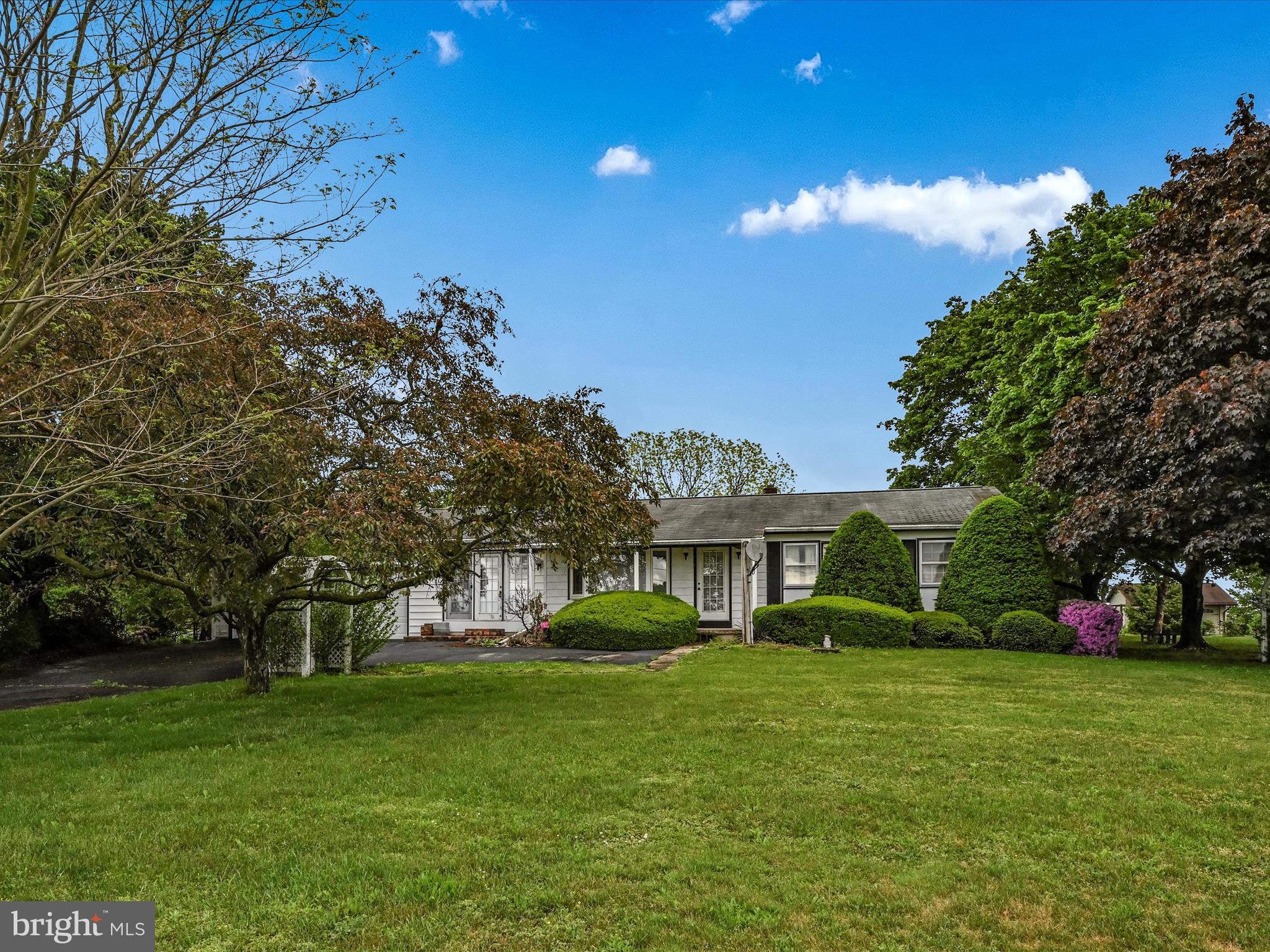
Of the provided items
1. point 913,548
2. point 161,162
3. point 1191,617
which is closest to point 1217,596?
point 1191,617

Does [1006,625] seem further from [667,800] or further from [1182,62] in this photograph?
[667,800]

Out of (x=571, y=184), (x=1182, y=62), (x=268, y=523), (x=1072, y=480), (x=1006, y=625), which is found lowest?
(x=1006, y=625)

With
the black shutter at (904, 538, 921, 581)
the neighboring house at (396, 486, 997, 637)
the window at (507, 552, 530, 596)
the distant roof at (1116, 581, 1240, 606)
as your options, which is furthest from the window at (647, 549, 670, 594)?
the distant roof at (1116, 581, 1240, 606)

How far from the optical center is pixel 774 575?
870 inches

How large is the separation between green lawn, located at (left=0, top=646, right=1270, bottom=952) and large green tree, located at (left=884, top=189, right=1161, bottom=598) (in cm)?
1234

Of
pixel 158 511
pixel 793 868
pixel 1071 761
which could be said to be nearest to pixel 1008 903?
pixel 793 868

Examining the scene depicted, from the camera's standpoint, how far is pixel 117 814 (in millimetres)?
5152

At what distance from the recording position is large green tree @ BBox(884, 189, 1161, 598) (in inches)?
796

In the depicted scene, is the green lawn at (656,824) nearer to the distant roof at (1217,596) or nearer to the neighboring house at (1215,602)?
the neighboring house at (1215,602)

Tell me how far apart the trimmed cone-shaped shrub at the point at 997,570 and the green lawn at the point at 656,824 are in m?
9.02

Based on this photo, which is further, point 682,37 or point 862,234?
point 862,234

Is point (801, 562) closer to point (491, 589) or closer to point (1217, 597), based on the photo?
point (491, 589)

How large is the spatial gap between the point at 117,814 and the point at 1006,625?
17.3m

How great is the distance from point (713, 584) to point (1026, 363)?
10464mm
